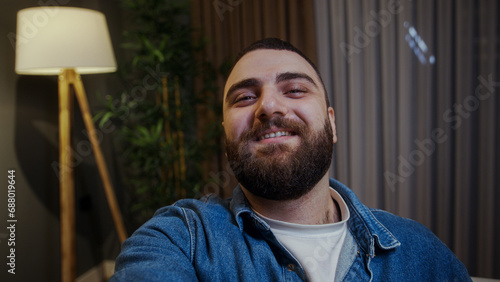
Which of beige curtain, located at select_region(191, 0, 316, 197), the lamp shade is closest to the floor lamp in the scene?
Answer: the lamp shade

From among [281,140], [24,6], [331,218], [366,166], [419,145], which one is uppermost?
[24,6]

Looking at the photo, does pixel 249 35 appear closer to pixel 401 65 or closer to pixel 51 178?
pixel 401 65

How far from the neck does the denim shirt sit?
0.05 metres

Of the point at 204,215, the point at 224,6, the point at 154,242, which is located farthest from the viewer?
the point at 224,6

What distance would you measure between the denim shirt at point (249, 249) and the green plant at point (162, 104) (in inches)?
62.2

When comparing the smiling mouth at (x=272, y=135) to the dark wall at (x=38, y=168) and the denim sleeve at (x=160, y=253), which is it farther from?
the dark wall at (x=38, y=168)

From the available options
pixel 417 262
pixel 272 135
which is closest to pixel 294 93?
pixel 272 135

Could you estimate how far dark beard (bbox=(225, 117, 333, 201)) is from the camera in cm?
100

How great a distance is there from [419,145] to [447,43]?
0.69m

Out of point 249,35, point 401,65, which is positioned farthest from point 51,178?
point 401,65

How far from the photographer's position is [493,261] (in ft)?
8.03

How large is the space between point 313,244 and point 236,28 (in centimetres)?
216

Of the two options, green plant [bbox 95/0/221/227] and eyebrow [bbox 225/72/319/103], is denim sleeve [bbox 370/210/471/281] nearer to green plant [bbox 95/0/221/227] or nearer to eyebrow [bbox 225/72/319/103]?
eyebrow [bbox 225/72/319/103]

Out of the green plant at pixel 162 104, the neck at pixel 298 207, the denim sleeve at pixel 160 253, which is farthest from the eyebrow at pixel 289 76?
the green plant at pixel 162 104
